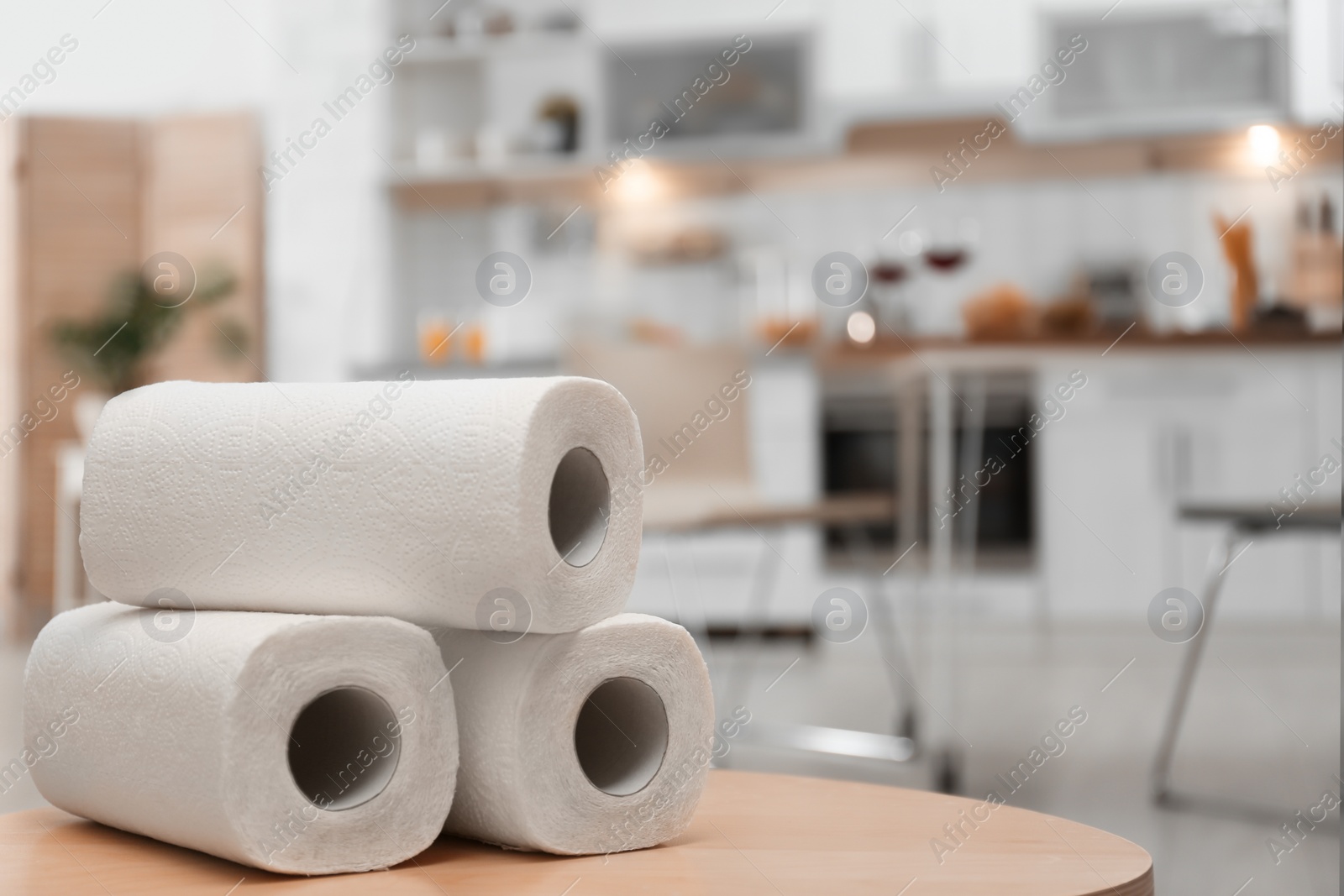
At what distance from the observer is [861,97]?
478 cm

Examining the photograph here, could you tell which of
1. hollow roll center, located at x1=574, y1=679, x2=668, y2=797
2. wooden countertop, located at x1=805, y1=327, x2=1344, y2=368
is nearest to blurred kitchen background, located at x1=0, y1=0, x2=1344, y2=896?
wooden countertop, located at x1=805, y1=327, x2=1344, y2=368

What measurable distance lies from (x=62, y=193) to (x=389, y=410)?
4.86 meters

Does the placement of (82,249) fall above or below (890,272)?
above

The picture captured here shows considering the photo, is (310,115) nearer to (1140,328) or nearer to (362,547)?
(1140,328)

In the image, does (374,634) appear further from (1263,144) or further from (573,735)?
(1263,144)

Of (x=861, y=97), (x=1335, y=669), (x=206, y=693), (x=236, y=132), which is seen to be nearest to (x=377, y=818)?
(x=206, y=693)

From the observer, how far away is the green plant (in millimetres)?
4777

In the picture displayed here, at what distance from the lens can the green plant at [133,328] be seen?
15.7 feet

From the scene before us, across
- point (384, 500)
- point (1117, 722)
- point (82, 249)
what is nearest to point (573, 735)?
point (384, 500)

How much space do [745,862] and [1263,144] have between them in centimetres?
461

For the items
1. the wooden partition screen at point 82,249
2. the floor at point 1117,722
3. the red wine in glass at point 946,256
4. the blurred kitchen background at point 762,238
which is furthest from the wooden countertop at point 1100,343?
the wooden partition screen at point 82,249

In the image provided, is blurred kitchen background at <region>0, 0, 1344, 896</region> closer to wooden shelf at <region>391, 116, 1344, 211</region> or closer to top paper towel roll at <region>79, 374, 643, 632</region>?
wooden shelf at <region>391, 116, 1344, 211</region>

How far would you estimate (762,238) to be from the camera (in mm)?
5078

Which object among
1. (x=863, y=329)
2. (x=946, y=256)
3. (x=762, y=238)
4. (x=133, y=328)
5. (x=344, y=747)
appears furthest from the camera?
(x=762, y=238)
